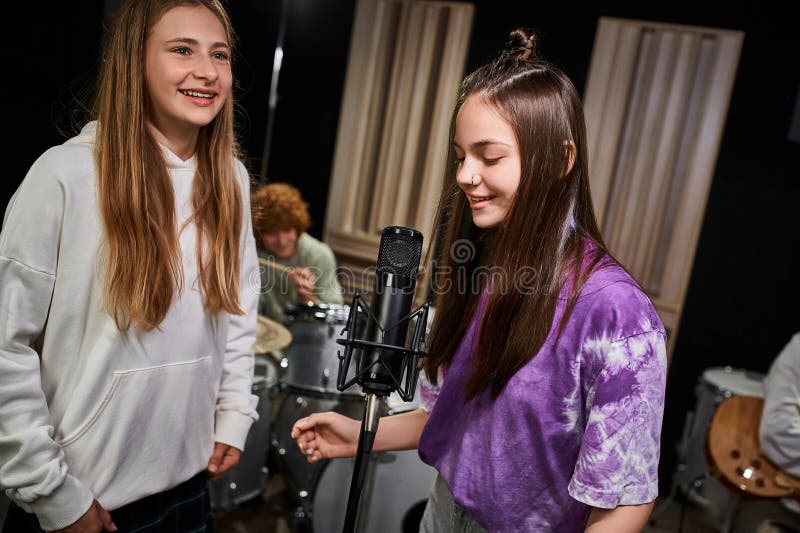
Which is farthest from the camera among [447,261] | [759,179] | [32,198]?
[759,179]

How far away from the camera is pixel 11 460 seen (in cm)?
121

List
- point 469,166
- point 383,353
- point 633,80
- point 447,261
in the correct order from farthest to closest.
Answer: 1. point 633,80
2. point 447,261
3. point 469,166
4. point 383,353

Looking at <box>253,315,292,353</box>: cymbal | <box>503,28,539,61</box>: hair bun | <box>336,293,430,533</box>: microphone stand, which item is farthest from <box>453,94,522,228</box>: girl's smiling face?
<box>253,315,292,353</box>: cymbal

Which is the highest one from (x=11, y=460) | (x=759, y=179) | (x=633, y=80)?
(x=633, y=80)

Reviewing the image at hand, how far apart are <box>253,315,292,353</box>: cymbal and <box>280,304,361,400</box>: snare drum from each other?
0.23ft

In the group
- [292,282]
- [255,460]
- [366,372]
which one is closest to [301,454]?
[255,460]

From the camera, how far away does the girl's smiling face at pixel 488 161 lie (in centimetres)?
108

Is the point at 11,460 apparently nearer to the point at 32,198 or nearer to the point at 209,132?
the point at 32,198

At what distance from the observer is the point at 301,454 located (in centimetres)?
326

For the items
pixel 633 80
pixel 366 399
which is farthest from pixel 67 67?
pixel 633 80

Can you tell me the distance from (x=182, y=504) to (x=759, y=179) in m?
3.54

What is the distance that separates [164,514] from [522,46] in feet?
4.01

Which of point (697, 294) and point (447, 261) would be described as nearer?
point (447, 261)

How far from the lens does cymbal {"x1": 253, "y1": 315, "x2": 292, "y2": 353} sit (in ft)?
9.39
